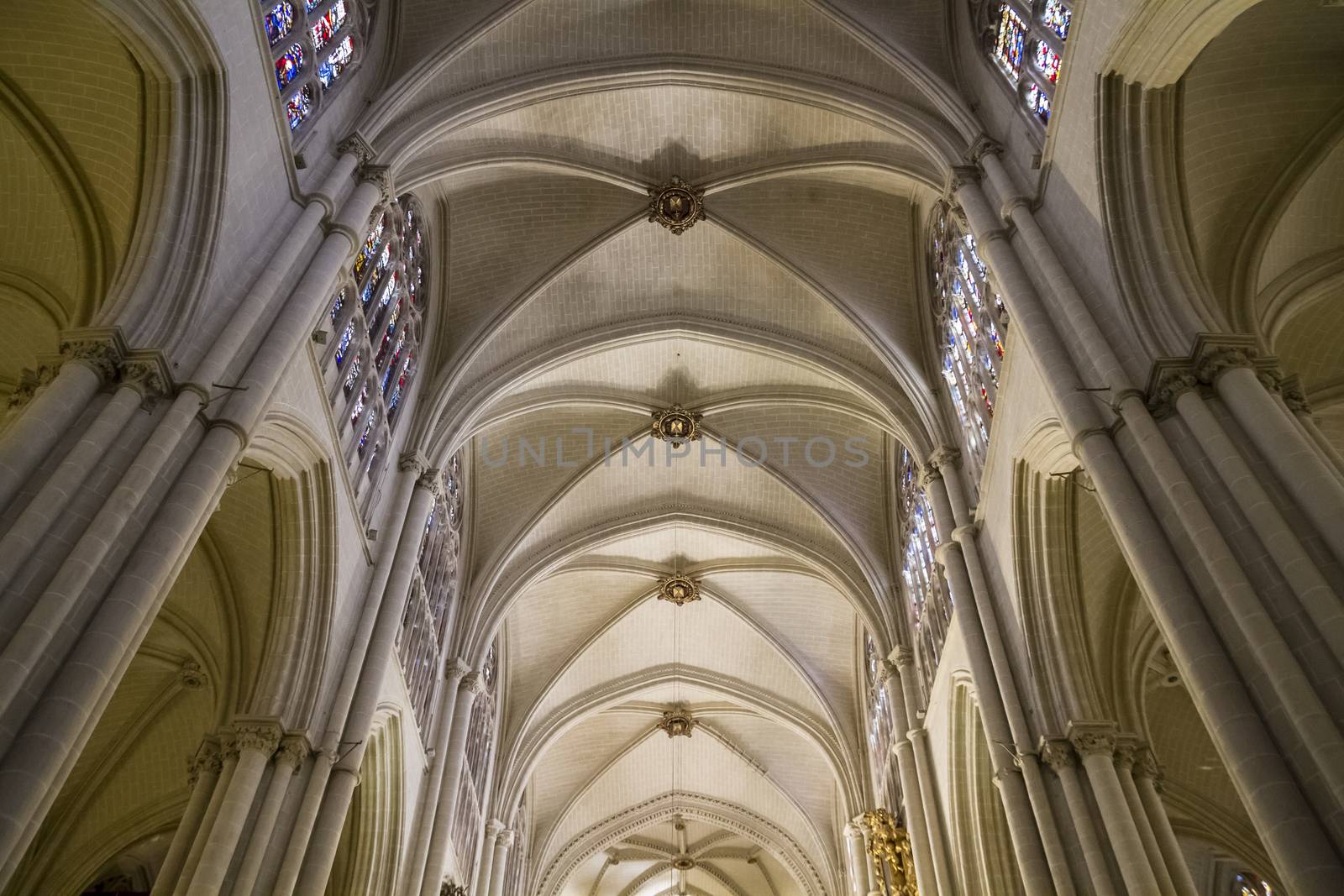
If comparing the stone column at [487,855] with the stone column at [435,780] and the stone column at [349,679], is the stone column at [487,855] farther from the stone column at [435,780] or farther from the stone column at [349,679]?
the stone column at [349,679]

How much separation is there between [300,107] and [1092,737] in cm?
1104

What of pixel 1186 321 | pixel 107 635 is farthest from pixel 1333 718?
pixel 107 635

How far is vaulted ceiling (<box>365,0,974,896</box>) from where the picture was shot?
1477 cm

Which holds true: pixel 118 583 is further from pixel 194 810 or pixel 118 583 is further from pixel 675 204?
pixel 675 204

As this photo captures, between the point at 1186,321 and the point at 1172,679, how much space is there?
921cm

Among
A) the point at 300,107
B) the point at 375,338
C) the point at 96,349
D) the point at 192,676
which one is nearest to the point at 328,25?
the point at 300,107

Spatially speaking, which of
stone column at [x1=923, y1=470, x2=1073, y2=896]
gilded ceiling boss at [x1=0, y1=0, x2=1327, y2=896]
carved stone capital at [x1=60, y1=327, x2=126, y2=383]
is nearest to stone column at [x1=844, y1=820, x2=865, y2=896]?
gilded ceiling boss at [x1=0, y1=0, x2=1327, y2=896]

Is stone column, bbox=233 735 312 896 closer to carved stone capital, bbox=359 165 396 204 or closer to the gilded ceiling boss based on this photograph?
the gilded ceiling boss

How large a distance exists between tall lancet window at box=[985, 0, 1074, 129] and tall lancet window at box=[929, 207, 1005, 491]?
185 cm

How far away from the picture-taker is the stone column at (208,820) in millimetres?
9531

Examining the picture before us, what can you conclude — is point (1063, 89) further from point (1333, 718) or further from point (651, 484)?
point (651, 484)

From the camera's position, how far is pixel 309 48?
12.0 m

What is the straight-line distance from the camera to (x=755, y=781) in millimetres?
29781

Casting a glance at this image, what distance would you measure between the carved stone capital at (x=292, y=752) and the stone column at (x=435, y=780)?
4801mm
